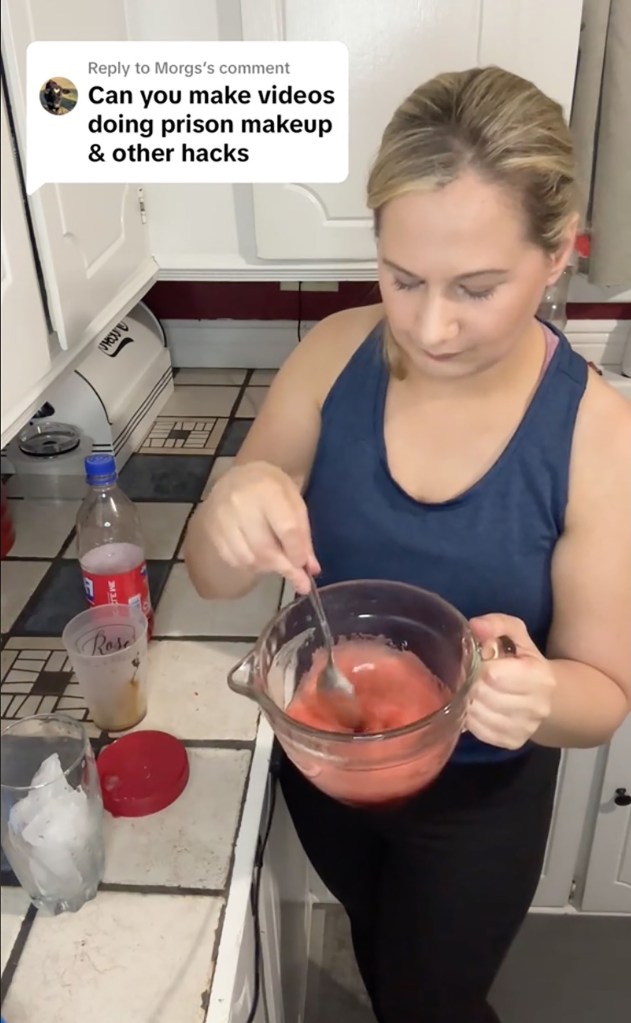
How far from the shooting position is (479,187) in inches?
22.8

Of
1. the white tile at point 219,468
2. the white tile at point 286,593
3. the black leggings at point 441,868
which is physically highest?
the white tile at point 219,468

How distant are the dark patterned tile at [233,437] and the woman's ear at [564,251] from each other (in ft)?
2.04

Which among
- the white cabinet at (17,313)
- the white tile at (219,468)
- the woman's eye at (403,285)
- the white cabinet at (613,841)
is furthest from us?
the white cabinet at (613,841)

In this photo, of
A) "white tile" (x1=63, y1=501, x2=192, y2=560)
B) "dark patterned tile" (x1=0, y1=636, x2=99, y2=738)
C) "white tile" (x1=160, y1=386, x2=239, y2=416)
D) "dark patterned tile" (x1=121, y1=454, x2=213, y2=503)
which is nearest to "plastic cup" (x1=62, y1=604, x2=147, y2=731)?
"dark patterned tile" (x1=0, y1=636, x2=99, y2=738)

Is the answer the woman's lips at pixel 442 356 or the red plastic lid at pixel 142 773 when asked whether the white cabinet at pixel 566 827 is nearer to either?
the red plastic lid at pixel 142 773

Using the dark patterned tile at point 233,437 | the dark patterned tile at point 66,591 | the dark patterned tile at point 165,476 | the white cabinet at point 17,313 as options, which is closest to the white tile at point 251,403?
the dark patterned tile at point 233,437

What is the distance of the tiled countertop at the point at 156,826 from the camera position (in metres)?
0.61

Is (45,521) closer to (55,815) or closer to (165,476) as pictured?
(165,476)

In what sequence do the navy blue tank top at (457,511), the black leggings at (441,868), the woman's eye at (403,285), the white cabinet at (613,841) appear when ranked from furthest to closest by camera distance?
the white cabinet at (613,841), the black leggings at (441,868), the navy blue tank top at (457,511), the woman's eye at (403,285)

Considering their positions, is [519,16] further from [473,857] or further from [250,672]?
[473,857]

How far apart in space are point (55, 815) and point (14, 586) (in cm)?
24

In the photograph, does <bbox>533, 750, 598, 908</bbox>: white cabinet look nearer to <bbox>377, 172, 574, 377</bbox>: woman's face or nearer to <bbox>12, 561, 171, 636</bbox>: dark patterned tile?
<bbox>12, 561, 171, 636</bbox>: dark patterned tile

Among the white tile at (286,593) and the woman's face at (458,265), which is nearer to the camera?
the woman's face at (458,265)

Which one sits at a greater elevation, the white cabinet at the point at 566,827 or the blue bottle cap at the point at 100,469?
the blue bottle cap at the point at 100,469
